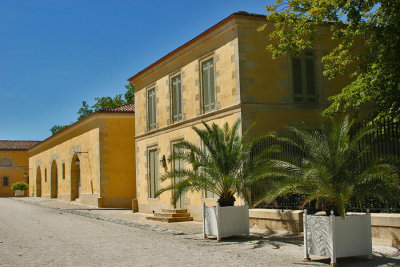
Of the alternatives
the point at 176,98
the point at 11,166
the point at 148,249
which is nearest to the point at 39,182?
the point at 11,166

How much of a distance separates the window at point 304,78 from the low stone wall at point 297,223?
4316mm

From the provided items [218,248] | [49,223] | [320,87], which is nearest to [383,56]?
[320,87]

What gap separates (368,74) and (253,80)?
3679 mm

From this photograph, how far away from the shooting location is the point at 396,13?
11.7 metres

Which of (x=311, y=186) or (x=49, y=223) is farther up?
(x=311, y=186)

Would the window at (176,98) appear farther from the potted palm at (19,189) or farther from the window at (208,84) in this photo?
the potted palm at (19,189)

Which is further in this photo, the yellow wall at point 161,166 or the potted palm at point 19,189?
the potted palm at point 19,189

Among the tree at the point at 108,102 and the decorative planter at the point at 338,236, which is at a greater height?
the tree at the point at 108,102

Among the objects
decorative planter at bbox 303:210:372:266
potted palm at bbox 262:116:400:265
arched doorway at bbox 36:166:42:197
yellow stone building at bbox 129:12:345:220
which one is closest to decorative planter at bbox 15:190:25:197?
arched doorway at bbox 36:166:42:197

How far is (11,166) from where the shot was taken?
5856cm

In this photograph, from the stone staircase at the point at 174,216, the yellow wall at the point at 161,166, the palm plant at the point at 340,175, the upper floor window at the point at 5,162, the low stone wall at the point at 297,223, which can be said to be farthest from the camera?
the upper floor window at the point at 5,162

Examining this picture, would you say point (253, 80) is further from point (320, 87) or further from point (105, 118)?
point (105, 118)

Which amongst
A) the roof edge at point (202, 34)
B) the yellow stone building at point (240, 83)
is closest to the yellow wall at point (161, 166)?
the yellow stone building at point (240, 83)

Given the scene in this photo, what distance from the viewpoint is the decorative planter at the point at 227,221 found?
12250 mm
